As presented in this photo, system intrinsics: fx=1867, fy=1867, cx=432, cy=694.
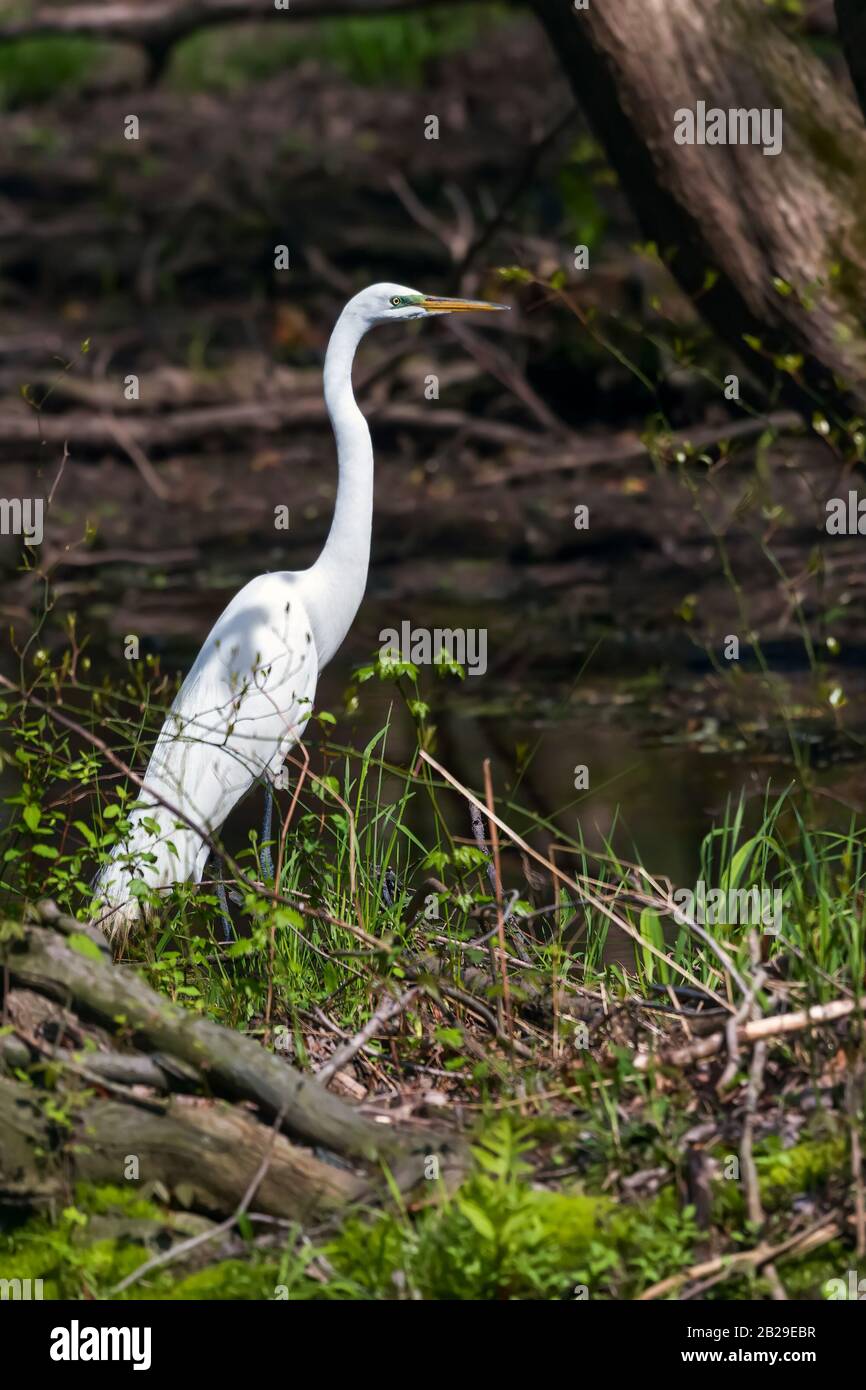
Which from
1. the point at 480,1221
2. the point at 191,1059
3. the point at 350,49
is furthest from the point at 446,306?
the point at 350,49

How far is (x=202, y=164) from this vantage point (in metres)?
14.7

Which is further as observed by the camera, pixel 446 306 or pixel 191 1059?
pixel 446 306

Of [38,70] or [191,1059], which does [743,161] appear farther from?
[38,70]

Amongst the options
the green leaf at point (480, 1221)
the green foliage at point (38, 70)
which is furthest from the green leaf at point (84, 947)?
the green foliage at point (38, 70)

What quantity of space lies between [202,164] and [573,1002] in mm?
11951

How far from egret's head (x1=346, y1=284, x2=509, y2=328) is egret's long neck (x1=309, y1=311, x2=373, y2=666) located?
4 centimetres

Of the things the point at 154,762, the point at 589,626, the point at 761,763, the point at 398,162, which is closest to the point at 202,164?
the point at 398,162

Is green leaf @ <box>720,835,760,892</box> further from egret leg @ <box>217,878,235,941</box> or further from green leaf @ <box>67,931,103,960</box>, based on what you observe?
green leaf @ <box>67,931,103,960</box>

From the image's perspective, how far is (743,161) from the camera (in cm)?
498

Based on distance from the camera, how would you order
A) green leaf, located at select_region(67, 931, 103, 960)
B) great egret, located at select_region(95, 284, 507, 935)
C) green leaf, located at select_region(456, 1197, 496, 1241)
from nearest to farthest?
green leaf, located at select_region(456, 1197, 496, 1241)
green leaf, located at select_region(67, 931, 103, 960)
great egret, located at select_region(95, 284, 507, 935)

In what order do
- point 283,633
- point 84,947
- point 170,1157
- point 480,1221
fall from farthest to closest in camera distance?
point 283,633
point 84,947
point 170,1157
point 480,1221

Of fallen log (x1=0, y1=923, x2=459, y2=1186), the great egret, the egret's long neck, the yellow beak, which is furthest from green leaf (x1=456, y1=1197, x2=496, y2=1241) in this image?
the yellow beak

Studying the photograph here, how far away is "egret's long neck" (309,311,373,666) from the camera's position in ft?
16.6

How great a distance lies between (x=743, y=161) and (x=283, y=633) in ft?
5.88
